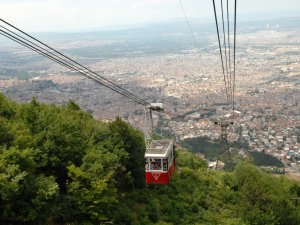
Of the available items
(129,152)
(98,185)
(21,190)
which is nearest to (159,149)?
(129,152)

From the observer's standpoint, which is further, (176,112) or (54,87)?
(54,87)

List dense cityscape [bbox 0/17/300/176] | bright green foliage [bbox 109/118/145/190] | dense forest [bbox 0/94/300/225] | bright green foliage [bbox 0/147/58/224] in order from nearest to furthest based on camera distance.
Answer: bright green foliage [bbox 0/147/58/224] → dense forest [bbox 0/94/300/225] → bright green foliage [bbox 109/118/145/190] → dense cityscape [bbox 0/17/300/176]

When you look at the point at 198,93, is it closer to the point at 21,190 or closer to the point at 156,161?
the point at 156,161

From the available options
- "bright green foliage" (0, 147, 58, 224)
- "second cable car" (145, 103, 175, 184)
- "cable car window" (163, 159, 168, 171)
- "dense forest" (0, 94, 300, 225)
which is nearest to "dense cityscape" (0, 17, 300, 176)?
"dense forest" (0, 94, 300, 225)

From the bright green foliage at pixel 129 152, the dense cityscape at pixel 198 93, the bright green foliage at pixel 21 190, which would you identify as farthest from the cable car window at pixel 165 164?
the dense cityscape at pixel 198 93

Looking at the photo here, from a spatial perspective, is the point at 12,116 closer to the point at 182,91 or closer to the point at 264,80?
the point at 182,91

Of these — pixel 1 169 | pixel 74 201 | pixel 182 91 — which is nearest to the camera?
pixel 1 169

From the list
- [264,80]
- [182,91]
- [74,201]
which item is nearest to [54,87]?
[182,91]

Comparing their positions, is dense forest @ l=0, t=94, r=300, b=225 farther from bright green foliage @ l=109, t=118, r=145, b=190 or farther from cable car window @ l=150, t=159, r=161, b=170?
cable car window @ l=150, t=159, r=161, b=170
